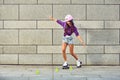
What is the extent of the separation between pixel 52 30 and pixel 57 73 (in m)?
2.42

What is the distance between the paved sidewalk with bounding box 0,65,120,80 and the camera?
12188 mm

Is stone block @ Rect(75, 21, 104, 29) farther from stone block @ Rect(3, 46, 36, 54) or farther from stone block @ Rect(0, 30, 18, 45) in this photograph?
stone block @ Rect(0, 30, 18, 45)

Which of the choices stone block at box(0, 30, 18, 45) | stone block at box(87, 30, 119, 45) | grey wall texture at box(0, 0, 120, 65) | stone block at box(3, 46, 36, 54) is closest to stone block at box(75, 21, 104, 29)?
grey wall texture at box(0, 0, 120, 65)

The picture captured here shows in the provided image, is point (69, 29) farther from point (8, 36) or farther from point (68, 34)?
point (8, 36)

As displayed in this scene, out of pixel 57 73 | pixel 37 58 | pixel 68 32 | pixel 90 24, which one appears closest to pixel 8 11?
pixel 37 58

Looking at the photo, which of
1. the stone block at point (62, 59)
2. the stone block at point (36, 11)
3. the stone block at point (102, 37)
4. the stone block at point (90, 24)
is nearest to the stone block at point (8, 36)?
the stone block at point (36, 11)

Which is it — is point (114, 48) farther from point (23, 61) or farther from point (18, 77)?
point (18, 77)

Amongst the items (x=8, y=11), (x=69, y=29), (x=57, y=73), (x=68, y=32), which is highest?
(x=8, y=11)

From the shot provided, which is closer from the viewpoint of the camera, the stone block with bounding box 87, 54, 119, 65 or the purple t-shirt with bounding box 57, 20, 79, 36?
the purple t-shirt with bounding box 57, 20, 79, 36


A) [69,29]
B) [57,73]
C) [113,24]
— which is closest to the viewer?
[57,73]

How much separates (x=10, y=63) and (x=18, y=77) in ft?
10.1

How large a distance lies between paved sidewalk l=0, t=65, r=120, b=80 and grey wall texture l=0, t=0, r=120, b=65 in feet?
1.59

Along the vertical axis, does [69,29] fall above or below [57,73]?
above

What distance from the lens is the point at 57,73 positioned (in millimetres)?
13164
